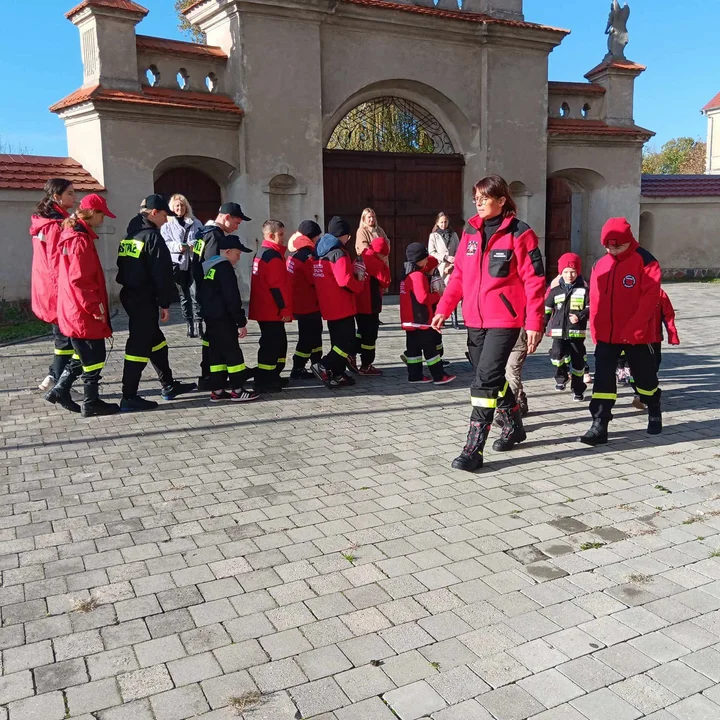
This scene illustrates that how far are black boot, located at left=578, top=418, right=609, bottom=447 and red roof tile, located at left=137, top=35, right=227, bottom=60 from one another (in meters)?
12.1

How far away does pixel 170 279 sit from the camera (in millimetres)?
7297

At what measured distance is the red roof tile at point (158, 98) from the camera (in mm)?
13836

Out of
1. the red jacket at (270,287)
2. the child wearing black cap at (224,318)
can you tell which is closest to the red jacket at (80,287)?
the child wearing black cap at (224,318)

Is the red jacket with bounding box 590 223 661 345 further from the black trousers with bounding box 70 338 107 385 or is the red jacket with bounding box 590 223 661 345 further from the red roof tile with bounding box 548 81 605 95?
the red roof tile with bounding box 548 81 605 95

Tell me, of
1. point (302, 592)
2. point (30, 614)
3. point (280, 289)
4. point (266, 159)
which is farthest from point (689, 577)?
point (266, 159)

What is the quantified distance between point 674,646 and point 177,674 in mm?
2016

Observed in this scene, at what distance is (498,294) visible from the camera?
18.1 feet

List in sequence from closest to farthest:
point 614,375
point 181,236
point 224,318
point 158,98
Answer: point 614,375, point 224,318, point 181,236, point 158,98

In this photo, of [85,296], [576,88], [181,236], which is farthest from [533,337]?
[576,88]

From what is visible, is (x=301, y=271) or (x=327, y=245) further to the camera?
(x=301, y=271)

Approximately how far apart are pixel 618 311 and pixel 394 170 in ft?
39.7

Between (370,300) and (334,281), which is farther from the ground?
(334,281)

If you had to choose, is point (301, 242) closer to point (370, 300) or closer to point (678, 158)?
point (370, 300)

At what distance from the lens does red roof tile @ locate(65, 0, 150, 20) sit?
45.0 ft
